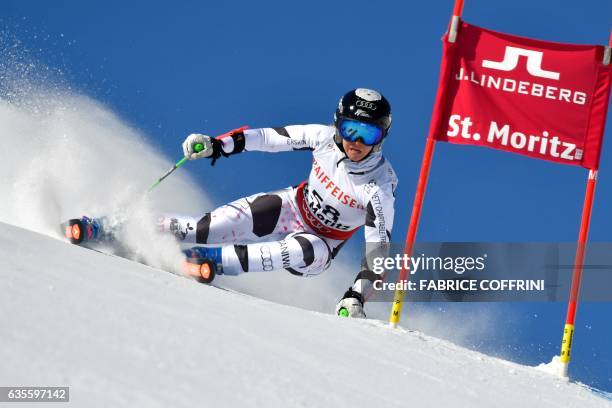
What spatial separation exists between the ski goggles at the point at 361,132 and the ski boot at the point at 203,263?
4.36 ft

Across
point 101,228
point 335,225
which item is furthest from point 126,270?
point 335,225

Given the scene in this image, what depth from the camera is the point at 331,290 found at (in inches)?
360

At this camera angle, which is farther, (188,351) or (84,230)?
(84,230)

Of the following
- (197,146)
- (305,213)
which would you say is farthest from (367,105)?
(197,146)

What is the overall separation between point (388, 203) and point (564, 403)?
2.54 metres

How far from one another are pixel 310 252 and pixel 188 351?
3753 millimetres

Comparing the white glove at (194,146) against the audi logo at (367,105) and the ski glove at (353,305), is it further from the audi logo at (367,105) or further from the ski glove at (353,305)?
the ski glove at (353,305)

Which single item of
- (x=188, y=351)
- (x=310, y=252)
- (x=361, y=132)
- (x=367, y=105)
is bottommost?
(x=188, y=351)

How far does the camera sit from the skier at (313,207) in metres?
5.89

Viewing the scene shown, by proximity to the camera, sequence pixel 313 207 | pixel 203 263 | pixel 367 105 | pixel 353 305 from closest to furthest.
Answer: pixel 203 263
pixel 353 305
pixel 367 105
pixel 313 207

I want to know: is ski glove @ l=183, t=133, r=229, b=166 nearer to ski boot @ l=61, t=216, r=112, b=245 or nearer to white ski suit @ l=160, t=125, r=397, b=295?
white ski suit @ l=160, t=125, r=397, b=295

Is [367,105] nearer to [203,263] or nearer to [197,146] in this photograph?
[197,146]

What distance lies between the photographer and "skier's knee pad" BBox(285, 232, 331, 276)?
6102 mm

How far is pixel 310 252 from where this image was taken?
20.1 feet
